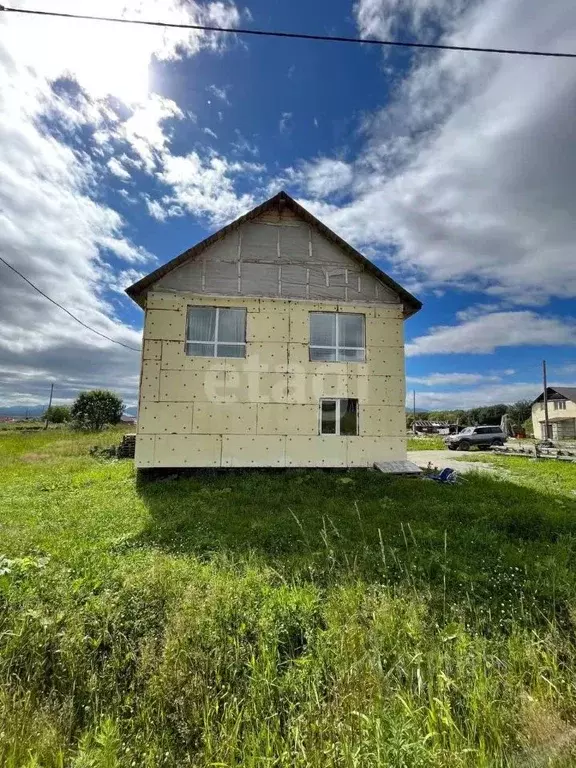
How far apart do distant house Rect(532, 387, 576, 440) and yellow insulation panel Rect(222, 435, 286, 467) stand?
41.6 m

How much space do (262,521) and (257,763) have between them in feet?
15.7

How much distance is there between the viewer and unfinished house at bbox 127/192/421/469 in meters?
11.8

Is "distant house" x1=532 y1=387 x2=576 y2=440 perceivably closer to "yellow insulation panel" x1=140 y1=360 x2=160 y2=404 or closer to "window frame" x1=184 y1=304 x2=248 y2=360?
"window frame" x1=184 y1=304 x2=248 y2=360

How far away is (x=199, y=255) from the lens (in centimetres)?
1245

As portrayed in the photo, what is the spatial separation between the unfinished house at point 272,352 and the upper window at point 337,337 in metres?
0.03

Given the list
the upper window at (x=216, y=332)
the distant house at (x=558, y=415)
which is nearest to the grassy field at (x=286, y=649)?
the upper window at (x=216, y=332)

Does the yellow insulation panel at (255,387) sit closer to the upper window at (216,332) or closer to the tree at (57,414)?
the upper window at (216,332)

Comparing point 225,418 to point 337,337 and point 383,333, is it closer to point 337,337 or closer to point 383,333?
point 337,337

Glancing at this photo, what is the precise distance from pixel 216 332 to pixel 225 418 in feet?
8.96

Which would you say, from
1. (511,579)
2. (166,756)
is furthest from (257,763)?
(511,579)

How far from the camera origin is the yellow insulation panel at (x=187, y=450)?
11.6 meters

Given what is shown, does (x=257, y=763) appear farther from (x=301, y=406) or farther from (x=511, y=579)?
(x=301, y=406)

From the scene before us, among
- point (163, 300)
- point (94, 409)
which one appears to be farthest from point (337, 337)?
point (94, 409)

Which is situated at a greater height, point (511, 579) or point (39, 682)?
point (511, 579)
